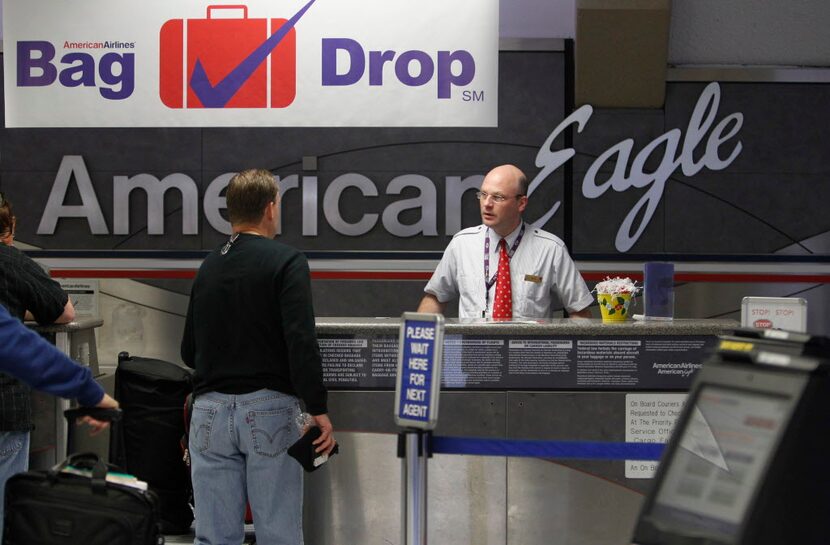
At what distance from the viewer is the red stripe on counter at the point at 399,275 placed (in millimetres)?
6105

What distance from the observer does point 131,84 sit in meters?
4.77

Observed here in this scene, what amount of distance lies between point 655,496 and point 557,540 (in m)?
2.24

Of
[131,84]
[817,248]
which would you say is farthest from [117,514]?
[817,248]

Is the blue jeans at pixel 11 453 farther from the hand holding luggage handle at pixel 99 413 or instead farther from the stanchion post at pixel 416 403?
the stanchion post at pixel 416 403

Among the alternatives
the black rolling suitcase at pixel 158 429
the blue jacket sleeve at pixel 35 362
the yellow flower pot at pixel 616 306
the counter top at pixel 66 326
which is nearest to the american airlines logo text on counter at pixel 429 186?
the counter top at pixel 66 326

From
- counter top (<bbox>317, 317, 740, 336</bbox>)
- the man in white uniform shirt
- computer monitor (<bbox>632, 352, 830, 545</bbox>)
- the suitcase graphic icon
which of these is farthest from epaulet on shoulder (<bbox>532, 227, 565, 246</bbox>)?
computer monitor (<bbox>632, 352, 830, 545</bbox>)

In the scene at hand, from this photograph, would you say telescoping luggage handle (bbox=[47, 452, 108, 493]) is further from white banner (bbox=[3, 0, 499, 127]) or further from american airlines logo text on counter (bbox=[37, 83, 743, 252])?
american airlines logo text on counter (bbox=[37, 83, 743, 252])

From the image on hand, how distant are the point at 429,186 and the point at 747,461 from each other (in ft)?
15.4

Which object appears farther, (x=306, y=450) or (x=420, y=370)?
(x=306, y=450)

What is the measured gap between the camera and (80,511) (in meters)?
2.45

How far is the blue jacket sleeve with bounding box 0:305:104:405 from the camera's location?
2338mm

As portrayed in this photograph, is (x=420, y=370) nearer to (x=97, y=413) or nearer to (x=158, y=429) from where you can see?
(x=97, y=413)

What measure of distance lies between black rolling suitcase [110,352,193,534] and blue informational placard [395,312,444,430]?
2.23 metres

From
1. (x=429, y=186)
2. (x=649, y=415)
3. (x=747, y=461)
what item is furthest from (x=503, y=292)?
(x=747, y=461)
